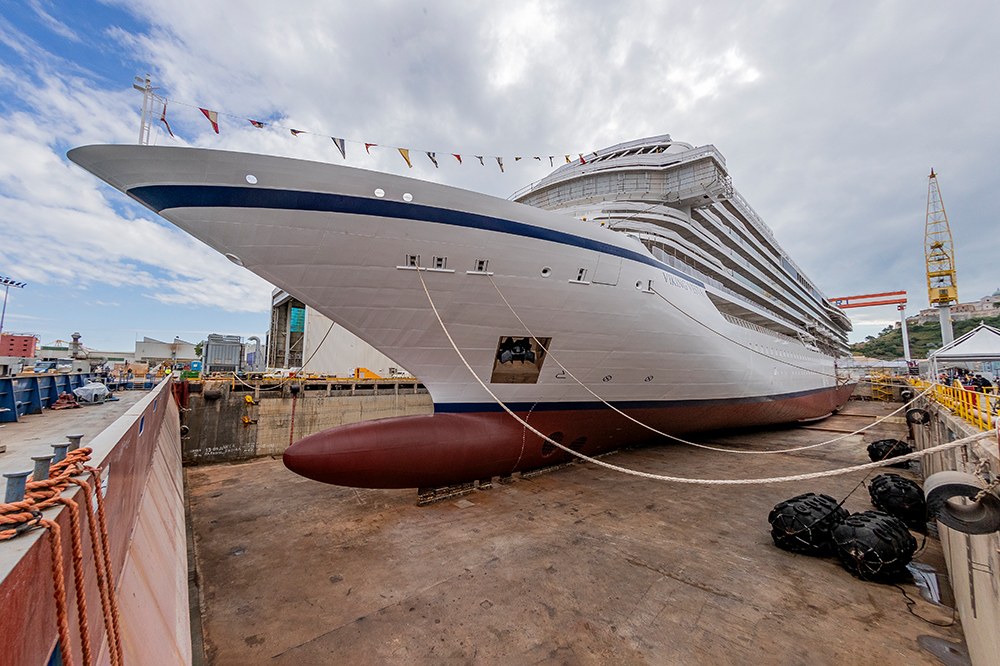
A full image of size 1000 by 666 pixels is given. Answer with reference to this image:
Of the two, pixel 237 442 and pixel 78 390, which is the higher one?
pixel 78 390

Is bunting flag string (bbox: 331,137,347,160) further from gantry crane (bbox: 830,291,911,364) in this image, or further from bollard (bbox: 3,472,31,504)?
gantry crane (bbox: 830,291,911,364)

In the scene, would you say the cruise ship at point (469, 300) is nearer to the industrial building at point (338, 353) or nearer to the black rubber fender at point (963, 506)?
the black rubber fender at point (963, 506)

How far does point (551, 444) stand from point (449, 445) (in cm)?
236

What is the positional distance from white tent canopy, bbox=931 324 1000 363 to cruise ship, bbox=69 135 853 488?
7.26 metres

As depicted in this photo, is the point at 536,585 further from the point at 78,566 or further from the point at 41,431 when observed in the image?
the point at 41,431

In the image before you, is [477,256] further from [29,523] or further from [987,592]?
[987,592]

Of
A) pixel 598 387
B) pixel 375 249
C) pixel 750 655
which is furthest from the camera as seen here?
pixel 598 387

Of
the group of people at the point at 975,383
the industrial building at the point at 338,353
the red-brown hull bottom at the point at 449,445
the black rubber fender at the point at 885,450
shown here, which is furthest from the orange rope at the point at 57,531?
the industrial building at the point at 338,353

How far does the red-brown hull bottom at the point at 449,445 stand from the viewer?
579 cm

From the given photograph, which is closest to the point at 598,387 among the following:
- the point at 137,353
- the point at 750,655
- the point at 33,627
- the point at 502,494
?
the point at 502,494

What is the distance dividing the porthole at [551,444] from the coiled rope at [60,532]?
21.7 ft

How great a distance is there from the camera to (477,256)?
5.68m

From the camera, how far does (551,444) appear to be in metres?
7.73

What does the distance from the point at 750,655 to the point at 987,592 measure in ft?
5.89
